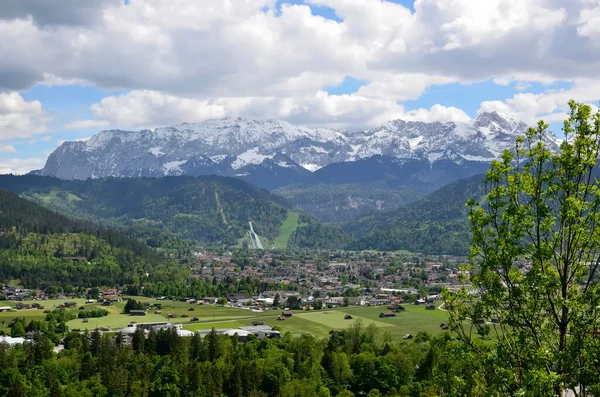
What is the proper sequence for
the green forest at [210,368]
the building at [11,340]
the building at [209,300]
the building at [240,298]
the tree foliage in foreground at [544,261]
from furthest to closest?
the building at [240,298] < the building at [209,300] < the building at [11,340] < the green forest at [210,368] < the tree foliage in foreground at [544,261]

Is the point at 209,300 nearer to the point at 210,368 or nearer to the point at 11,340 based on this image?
the point at 11,340

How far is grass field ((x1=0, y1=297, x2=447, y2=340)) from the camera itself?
109625 millimetres

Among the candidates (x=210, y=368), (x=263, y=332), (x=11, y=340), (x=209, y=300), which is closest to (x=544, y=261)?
(x=210, y=368)

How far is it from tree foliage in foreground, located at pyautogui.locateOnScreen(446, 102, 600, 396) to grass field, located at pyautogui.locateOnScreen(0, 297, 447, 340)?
86227 mm

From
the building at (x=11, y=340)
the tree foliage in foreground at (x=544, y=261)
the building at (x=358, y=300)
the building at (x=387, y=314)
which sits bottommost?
the building at (x=358, y=300)

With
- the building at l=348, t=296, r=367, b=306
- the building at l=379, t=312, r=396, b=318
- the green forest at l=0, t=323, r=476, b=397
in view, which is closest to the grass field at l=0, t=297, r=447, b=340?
the building at l=379, t=312, r=396, b=318

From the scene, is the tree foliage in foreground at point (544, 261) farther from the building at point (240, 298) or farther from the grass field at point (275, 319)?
the building at point (240, 298)

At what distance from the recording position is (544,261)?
53.8 feet

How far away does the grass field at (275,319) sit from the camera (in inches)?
4316

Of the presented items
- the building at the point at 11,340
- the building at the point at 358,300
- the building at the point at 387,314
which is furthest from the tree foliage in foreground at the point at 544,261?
the building at the point at 358,300

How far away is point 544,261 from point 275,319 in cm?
10799

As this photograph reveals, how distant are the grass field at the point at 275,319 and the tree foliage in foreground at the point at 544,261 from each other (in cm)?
8623

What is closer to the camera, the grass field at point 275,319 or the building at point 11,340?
the building at point 11,340

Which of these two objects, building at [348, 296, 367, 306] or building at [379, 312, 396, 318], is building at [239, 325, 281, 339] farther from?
building at [348, 296, 367, 306]
